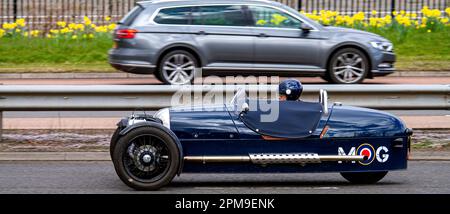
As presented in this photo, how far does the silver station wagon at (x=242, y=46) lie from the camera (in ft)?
54.3

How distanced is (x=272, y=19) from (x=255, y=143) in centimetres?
852

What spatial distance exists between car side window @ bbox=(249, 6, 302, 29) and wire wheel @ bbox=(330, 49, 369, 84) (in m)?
0.91

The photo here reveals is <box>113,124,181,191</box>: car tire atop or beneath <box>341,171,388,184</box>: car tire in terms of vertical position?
atop

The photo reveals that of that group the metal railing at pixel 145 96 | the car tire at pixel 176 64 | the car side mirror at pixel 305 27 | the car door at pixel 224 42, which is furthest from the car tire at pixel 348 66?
the metal railing at pixel 145 96

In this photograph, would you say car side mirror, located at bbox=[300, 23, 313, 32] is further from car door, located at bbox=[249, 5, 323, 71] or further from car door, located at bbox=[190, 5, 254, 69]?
car door, located at bbox=[190, 5, 254, 69]

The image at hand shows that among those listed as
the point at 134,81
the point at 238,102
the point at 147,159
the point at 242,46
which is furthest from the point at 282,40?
the point at 147,159

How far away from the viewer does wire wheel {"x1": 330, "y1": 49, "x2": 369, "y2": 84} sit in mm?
16734

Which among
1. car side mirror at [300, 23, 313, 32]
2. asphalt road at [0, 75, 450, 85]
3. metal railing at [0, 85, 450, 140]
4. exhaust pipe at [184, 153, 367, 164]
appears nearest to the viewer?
exhaust pipe at [184, 153, 367, 164]

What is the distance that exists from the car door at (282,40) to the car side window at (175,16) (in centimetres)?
117

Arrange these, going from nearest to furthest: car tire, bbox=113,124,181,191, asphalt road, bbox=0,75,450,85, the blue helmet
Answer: car tire, bbox=113,124,181,191 → the blue helmet → asphalt road, bbox=0,75,450,85

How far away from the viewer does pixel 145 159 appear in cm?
817

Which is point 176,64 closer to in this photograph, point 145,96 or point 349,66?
point 349,66

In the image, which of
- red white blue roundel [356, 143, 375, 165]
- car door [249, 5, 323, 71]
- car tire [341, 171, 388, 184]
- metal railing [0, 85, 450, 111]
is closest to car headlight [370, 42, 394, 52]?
car door [249, 5, 323, 71]
